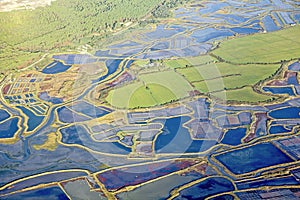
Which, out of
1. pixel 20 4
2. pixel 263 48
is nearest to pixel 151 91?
pixel 263 48

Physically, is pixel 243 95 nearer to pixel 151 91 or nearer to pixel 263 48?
pixel 151 91

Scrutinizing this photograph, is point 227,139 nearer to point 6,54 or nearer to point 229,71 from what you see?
point 229,71

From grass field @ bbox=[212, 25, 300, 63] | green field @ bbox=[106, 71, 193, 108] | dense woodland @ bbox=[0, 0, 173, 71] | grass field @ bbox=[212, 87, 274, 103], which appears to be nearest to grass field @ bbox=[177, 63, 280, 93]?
grass field @ bbox=[212, 87, 274, 103]

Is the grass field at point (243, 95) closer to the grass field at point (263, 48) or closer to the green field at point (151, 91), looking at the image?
the green field at point (151, 91)

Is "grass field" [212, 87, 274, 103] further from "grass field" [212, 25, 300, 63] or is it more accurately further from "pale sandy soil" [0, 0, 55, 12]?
"pale sandy soil" [0, 0, 55, 12]

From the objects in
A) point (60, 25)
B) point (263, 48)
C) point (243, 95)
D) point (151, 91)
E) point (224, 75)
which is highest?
point (60, 25)

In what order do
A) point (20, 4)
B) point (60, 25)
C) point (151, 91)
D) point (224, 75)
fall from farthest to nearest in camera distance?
point (20, 4) → point (60, 25) → point (224, 75) → point (151, 91)
